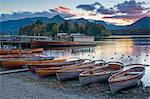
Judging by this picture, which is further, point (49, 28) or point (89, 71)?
point (49, 28)

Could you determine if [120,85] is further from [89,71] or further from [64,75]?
[64,75]

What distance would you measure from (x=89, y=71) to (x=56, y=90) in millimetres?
3164

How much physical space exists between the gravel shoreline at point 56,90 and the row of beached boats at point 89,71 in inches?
14.5

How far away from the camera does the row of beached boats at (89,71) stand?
16000 millimetres

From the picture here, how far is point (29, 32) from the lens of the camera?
379ft

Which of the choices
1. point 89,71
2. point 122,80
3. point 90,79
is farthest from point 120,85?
point 89,71

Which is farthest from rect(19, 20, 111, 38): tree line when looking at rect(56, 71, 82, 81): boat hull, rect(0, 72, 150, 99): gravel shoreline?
rect(0, 72, 150, 99): gravel shoreline

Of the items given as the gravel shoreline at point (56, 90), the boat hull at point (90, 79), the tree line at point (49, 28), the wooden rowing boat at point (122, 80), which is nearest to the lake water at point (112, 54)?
the wooden rowing boat at point (122, 80)

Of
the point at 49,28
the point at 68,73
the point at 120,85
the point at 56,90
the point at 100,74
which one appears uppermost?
the point at 49,28

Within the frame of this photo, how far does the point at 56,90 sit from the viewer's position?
15.6 m

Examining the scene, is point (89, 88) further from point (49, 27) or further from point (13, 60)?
point (49, 27)

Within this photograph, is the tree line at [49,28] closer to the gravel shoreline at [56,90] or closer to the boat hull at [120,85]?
the gravel shoreline at [56,90]

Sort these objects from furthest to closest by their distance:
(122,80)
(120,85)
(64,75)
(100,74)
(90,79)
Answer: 1. (64,75)
2. (100,74)
3. (90,79)
4. (122,80)
5. (120,85)

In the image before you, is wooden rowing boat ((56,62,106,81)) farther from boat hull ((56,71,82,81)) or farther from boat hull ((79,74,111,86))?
boat hull ((79,74,111,86))
